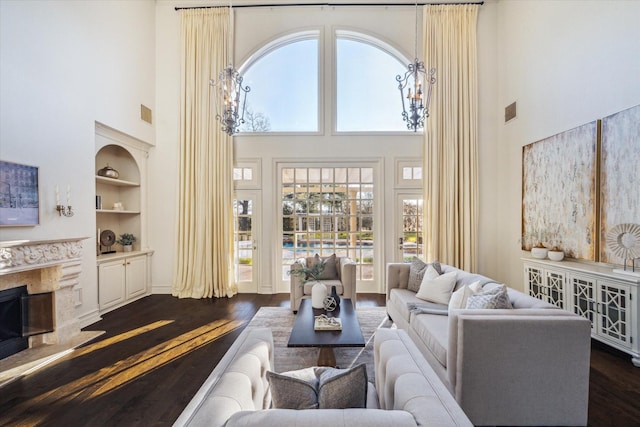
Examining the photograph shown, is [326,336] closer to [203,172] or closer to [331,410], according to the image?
[331,410]

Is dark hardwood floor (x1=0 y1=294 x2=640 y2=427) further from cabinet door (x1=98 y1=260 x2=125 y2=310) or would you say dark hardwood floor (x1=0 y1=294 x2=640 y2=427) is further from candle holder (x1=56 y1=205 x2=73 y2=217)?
candle holder (x1=56 y1=205 x2=73 y2=217)

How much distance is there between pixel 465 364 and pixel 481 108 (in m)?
4.97

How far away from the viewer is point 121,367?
108 inches

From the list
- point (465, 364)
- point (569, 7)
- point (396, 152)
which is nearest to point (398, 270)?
point (465, 364)

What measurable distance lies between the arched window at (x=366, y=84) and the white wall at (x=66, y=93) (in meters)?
3.61

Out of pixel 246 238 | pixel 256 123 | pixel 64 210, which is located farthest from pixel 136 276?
pixel 256 123

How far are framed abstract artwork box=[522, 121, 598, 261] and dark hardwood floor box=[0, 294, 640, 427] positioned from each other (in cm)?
128

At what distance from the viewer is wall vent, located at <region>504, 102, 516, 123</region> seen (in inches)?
191

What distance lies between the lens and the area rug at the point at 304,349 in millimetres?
2748

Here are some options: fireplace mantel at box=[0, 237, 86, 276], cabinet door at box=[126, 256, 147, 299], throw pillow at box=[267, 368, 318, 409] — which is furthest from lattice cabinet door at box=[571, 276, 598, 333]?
cabinet door at box=[126, 256, 147, 299]

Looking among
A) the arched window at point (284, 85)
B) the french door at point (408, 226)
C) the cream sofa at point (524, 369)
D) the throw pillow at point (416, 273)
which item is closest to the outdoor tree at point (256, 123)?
the arched window at point (284, 85)

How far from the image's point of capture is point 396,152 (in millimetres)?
5328

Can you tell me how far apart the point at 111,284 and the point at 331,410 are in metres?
4.73

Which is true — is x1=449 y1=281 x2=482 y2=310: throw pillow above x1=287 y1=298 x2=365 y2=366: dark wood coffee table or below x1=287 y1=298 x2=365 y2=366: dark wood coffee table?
above
